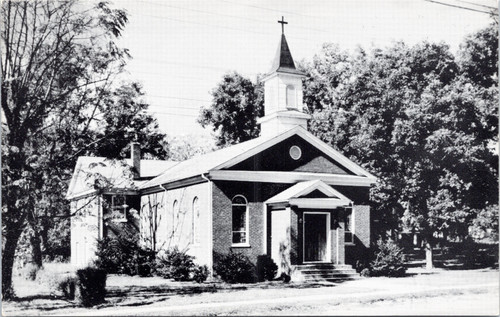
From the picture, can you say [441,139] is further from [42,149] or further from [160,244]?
[42,149]

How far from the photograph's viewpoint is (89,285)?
17.5 metres

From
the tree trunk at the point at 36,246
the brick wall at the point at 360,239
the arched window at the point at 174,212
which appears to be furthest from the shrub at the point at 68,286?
the brick wall at the point at 360,239

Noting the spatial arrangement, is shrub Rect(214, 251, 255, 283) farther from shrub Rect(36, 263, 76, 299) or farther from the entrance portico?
shrub Rect(36, 263, 76, 299)

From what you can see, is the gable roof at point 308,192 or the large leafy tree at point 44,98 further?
the gable roof at point 308,192

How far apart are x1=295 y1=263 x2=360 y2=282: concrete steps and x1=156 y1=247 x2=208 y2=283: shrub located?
425cm

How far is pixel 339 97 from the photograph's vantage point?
37.8m

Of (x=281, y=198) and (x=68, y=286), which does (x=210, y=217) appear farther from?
(x=68, y=286)

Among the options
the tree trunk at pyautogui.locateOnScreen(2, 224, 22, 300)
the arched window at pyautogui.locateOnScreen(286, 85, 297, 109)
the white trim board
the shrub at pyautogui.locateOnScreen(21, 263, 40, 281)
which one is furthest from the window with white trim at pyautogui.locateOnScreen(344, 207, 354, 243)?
the tree trunk at pyautogui.locateOnScreen(2, 224, 22, 300)

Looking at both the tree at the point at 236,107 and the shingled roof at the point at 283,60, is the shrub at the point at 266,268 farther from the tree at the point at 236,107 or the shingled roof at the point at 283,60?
the tree at the point at 236,107

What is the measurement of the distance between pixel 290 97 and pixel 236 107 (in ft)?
69.1

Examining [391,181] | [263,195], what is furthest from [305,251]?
[391,181]

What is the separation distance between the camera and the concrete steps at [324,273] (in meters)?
23.9

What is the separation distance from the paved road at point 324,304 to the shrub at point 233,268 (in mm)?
→ 4444

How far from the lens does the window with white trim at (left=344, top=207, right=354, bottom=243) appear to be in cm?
2790
